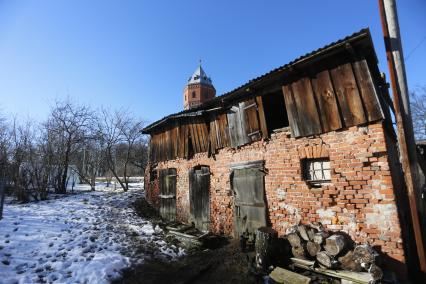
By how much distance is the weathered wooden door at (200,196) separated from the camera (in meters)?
9.59

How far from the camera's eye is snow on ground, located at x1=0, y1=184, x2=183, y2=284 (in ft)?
18.6

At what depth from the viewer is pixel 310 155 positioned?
630 centimetres

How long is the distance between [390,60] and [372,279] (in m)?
4.75

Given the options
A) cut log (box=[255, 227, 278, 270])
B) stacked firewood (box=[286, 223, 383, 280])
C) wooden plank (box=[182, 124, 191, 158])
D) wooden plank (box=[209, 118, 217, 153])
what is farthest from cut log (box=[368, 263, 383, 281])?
wooden plank (box=[182, 124, 191, 158])

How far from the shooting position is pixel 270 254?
19.2ft

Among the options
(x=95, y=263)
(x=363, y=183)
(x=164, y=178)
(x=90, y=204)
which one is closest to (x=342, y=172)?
(x=363, y=183)

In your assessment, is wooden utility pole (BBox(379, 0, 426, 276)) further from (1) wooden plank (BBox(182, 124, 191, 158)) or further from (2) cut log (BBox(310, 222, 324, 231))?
(1) wooden plank (BBox(182, 124, 191, 158))

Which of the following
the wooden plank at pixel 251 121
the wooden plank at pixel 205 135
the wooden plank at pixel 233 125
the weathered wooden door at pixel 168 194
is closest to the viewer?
the wooden plank at pixel 251 121

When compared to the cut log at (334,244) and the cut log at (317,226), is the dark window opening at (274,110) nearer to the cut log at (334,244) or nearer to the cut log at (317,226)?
the cut log at (317,226)

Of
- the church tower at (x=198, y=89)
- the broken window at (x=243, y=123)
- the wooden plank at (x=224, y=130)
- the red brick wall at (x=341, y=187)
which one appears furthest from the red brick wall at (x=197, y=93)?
the red brick wall at (x=341, y=187)

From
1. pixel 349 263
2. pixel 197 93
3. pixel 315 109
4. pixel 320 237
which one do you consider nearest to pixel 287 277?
pixel 320 237

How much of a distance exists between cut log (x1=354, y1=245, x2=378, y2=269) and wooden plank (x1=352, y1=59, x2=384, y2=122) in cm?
269

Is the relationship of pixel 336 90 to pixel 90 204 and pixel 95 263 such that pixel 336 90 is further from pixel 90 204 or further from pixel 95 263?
pixel 90 204

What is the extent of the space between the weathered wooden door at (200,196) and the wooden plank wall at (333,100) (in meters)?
4.49
